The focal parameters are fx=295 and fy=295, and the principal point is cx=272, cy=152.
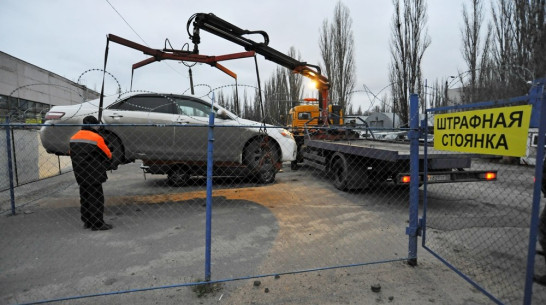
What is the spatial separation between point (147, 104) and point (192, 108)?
0.87 metres

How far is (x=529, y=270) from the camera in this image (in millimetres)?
2100

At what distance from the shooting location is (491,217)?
4.95m

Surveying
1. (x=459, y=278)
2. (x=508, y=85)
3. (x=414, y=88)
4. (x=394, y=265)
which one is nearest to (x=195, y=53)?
(x=394, y=265)

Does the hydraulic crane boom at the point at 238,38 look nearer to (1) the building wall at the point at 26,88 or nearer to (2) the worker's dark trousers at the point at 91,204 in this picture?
(2) the worker's dark trousers at the point at 91,204

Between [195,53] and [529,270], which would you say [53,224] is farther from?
[529,270]

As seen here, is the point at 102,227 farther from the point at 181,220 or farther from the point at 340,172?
the point at 340,172

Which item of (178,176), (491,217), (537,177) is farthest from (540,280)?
(178,176)

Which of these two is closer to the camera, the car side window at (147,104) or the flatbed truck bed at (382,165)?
the flatbed truck bed at (382,165)

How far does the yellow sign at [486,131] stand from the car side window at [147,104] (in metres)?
4.76

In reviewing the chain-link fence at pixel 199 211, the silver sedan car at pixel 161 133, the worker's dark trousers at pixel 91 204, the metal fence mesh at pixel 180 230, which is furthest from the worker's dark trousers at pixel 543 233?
the worker's dark trousers at pixel 91 204

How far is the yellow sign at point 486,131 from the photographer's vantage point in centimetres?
221

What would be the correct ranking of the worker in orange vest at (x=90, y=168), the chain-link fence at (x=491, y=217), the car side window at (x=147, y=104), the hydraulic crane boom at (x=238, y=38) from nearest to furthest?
the chain-link fence at (x=491, y=217) < the worker in orange vest at (x=90, y=168) < the car side window at (x=147, y=104) < the hydraulic crane boom at (x=238, y=38)

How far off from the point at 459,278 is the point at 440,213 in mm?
2541

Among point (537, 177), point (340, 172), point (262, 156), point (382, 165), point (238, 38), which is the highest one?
point (238, 38)
